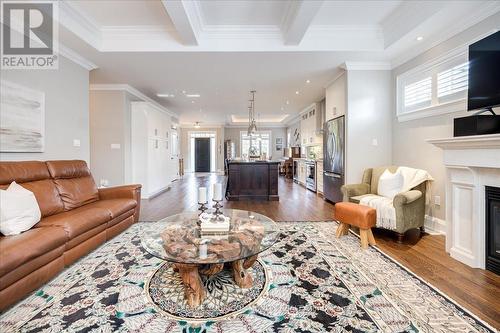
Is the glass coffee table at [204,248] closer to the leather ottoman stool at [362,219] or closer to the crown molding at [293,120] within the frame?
the leather ottoman stool at [362,219]

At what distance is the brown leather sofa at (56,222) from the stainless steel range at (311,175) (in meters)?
4.74

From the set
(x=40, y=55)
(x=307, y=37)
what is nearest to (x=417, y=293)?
(x=307, y=37)

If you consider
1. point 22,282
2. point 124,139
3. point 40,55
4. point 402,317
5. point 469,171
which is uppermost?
point 40,55

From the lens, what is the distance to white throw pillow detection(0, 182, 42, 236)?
1980mm

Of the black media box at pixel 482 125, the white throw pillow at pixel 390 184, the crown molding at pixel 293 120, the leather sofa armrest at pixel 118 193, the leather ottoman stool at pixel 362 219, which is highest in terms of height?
the crown molding at pixel 293 120

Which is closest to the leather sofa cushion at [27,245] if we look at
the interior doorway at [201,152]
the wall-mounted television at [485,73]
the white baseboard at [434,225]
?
the wall-mounted television at [485,73]

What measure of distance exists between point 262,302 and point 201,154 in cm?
1173

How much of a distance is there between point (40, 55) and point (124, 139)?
2338mm

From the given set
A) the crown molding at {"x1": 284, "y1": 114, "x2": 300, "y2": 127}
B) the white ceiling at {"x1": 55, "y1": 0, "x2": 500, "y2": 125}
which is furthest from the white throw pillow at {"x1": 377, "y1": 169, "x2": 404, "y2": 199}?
the crown molding at {"x1": 284, "y1": 114, "x2": 300, "y2": 127}

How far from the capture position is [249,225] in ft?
7.38

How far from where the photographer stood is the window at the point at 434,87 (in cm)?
297

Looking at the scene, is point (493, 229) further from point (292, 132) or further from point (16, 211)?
point (292, 132)

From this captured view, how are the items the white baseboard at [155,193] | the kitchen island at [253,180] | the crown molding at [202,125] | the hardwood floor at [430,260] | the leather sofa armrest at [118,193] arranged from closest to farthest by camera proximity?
the hardwood floor at [430,260] → the leather sofa armrest at [118,193] → the kitchen island at [253,180] → the white baseboard at [155,193] → the crown molding at [202,125]

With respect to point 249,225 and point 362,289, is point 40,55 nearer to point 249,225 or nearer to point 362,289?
point 249,225
